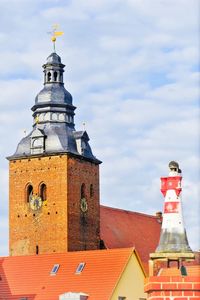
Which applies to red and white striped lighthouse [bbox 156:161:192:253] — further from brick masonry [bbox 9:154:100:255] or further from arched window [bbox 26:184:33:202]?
arched window [bbox 26:184:33:202]

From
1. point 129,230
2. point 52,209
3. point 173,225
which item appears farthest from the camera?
point 129,230

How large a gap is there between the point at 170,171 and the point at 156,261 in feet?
2.37

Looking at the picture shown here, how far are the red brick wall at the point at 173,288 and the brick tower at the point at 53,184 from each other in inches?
2283

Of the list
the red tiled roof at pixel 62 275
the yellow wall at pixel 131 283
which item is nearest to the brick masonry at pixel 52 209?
the red tiled roof at pixel 62 275

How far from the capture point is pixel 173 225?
7.46m

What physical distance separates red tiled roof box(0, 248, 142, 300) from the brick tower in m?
7.41

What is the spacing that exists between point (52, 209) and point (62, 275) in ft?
37.7

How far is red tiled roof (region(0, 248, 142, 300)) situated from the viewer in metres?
52.5

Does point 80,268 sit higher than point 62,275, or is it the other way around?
point 80,268

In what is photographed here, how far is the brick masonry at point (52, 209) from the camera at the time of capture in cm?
6544

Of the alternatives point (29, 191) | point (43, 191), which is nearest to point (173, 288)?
point (43, 191)

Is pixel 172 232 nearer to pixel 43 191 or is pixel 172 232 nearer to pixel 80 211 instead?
pixel 43 191

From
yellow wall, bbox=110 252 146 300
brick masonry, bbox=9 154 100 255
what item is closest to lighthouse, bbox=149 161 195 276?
yellow wall, bbox=110 252 146 300

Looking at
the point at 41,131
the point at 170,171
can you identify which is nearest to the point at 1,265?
the point at 41,131
